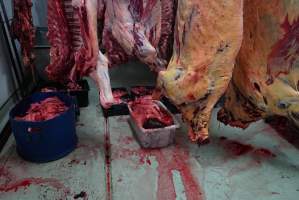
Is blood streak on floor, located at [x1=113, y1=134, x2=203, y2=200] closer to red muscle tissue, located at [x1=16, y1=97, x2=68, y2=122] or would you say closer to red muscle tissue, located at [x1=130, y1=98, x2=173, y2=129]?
red muscle tissue, located at [x1=130, y1=98, x2=173, y2=129]

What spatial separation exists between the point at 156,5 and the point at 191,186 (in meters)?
0.77

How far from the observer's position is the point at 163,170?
4.59 ft

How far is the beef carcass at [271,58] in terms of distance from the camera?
0.89 meters

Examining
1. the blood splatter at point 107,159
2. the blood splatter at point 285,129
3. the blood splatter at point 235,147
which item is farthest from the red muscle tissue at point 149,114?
the blood splatter at point 285,129

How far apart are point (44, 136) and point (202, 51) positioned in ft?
2.87

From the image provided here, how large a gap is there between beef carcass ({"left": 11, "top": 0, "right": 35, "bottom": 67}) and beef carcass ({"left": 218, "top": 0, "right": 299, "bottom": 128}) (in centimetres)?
117

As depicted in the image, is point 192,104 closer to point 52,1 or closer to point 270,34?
point 270,34

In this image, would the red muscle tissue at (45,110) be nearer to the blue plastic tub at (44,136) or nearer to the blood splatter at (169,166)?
the blue plastic tub at (44,136)

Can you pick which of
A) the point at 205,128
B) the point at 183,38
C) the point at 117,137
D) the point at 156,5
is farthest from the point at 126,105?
the point at 183,38

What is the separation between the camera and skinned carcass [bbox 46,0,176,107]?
3.77ft

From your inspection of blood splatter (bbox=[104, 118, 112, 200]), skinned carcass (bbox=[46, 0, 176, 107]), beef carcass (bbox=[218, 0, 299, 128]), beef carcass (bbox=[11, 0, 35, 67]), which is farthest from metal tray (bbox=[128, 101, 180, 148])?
beef carcass (bbox=[11, 0, 35, 67])

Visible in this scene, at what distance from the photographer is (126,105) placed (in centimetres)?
185

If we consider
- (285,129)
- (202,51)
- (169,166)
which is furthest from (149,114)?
(202,51)

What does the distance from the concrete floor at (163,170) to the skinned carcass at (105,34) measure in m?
0.36
